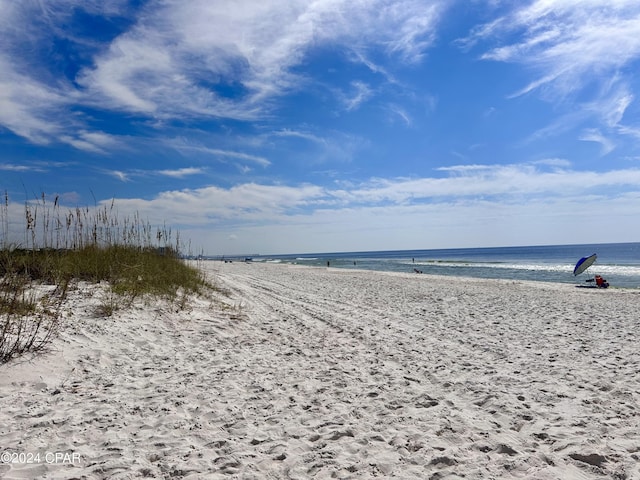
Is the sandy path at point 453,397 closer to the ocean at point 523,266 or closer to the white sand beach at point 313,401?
the white sand beach at point 313,401

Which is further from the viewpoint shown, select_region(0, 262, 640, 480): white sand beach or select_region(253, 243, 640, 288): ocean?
select_region(253, 243, 640, 288): ocean

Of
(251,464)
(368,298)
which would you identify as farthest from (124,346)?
(368,298)

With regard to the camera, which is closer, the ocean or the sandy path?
the sandy path

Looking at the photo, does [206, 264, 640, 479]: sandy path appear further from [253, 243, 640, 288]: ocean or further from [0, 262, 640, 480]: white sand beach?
[253, 243, 640, 288]: ocean

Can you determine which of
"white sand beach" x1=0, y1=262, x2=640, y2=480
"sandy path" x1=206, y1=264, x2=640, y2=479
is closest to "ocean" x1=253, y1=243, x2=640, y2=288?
"sandy path" x1=206, y1=264, x2=640, y2=479

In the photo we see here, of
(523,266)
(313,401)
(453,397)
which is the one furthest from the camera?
(523,266)

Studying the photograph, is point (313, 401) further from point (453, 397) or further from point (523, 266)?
point (523, 266)

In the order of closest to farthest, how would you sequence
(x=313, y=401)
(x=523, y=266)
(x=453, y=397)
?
(x=313, y=401), (x=453, y=397), (x=523, y=266)

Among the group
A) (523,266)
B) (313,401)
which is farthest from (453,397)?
(523,266)

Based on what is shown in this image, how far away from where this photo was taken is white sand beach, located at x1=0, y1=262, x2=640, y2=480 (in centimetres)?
305

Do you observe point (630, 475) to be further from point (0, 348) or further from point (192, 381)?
point (0, 348)

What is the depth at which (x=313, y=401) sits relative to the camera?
14.1 ft

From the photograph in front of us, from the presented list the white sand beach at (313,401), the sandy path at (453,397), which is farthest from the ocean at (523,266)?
the white sand beach at (313,401)

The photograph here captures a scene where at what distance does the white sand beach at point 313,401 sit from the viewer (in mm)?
3047
